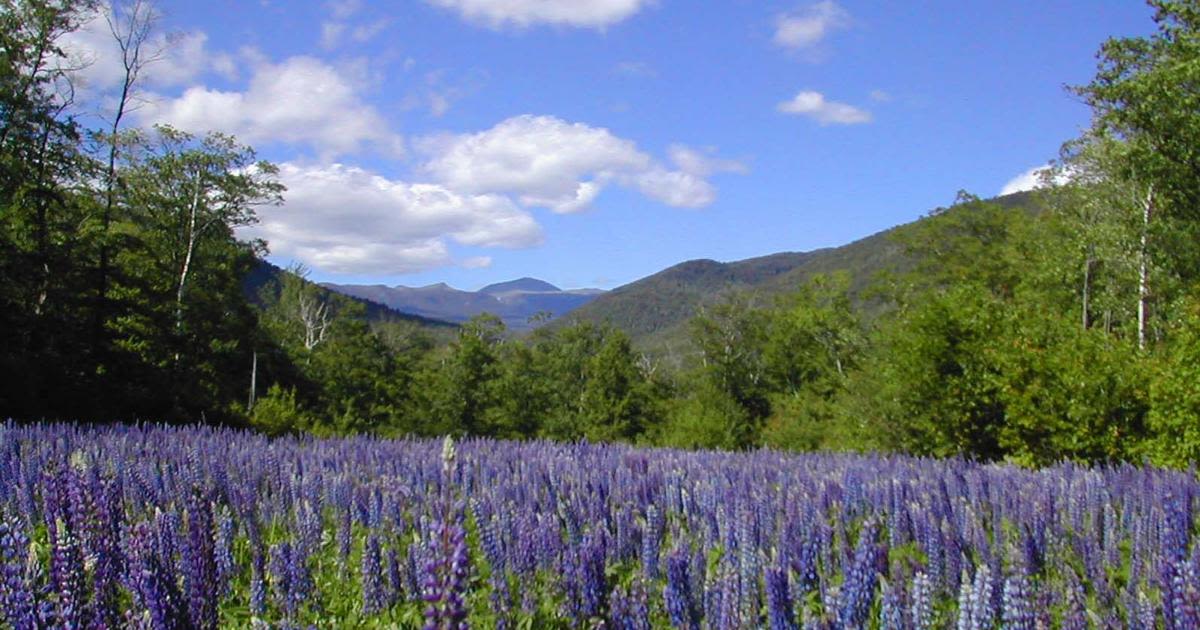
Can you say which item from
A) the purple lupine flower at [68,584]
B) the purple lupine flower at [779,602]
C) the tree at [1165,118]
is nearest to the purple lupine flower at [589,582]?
the purple lupine flower at [779,602]

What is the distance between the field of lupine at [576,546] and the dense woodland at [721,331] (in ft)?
19.2

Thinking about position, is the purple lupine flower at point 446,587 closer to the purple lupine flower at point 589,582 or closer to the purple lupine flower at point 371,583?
the purple lupine flower at point 589,582

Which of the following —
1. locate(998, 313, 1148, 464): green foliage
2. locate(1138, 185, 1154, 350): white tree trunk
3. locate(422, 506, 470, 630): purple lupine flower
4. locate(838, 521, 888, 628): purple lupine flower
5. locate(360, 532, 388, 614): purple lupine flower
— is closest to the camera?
locate(422, 506, 470, 630): purple lupine flower

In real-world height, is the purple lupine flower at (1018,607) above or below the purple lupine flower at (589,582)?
above

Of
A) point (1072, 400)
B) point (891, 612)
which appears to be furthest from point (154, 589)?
point (1072, 400)

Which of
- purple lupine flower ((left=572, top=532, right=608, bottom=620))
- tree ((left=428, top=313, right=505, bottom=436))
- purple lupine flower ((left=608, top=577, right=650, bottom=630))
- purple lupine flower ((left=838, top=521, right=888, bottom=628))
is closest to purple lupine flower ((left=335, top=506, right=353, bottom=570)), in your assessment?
purple lupine flower ((left=572, top=532, right=608, bottom=620))

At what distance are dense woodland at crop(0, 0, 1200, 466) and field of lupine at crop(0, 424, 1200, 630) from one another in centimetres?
584

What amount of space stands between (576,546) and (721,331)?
206ft

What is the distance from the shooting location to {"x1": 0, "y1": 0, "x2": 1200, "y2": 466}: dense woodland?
17469 mm

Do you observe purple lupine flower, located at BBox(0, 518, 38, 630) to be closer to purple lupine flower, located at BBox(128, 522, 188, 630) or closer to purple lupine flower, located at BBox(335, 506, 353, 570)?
purple lupine flower, located at BBox(128, 522, 188, 630)

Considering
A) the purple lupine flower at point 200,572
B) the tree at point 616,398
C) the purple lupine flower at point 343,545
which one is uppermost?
the purple lupine flower at point 200,572

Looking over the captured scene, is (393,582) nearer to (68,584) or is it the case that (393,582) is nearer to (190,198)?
(68,584)

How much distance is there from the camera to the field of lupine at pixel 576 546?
9.46 feet

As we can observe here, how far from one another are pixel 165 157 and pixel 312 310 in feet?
109
